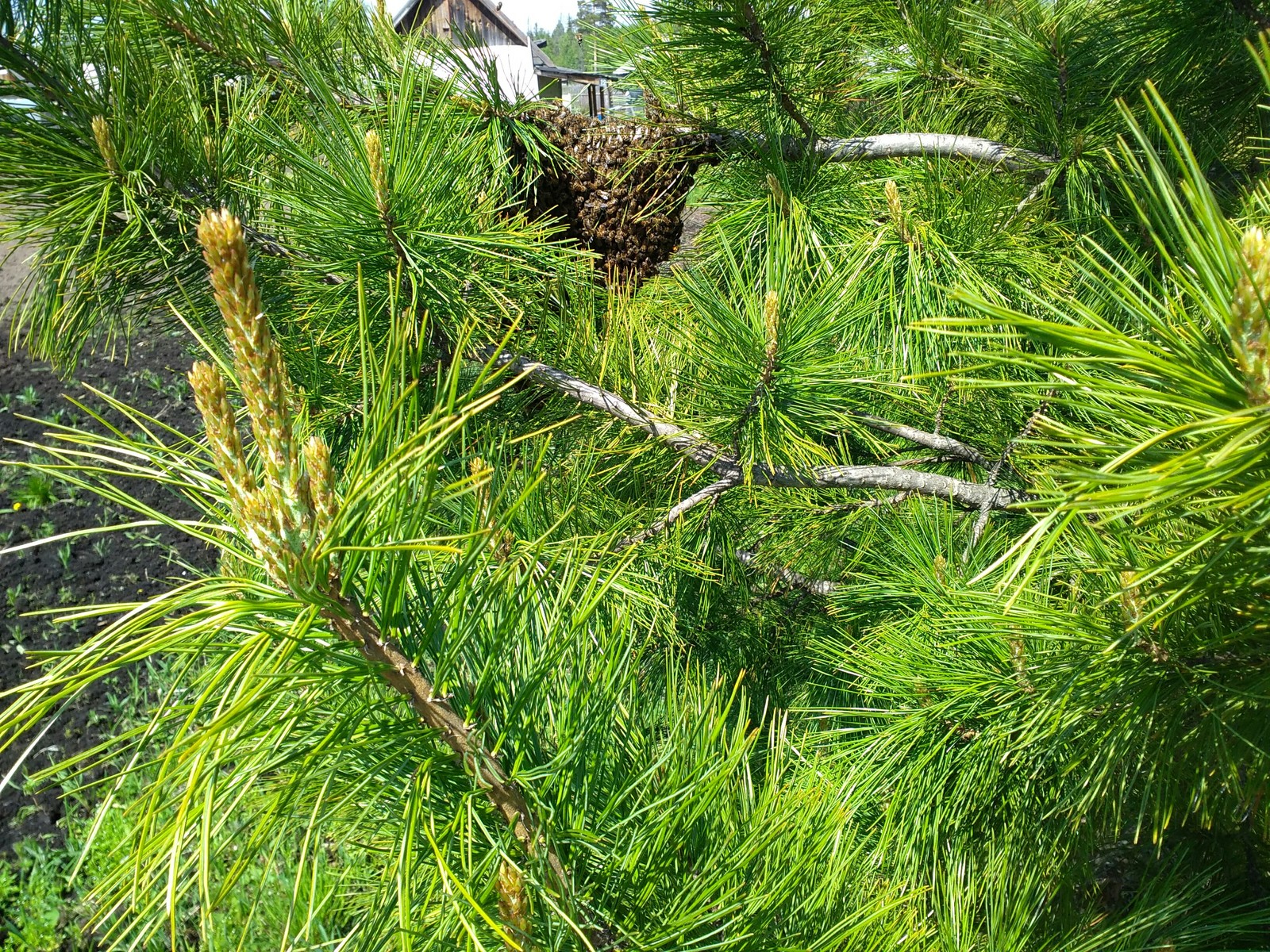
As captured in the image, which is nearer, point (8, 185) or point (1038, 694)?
point (1038, 694)

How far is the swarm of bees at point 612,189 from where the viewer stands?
1507 millimetres

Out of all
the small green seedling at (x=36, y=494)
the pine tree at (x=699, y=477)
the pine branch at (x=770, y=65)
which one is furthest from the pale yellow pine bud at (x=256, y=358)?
the small green seedling at (x=36, y=494)

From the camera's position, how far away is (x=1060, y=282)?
104cm

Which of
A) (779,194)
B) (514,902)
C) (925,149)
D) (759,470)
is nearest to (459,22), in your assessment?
(779,194)

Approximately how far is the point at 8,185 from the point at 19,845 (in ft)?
6.40

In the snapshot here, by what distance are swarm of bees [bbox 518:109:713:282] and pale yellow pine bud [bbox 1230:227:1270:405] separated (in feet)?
3.88

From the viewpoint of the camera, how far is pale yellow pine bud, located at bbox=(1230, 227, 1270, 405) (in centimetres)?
33

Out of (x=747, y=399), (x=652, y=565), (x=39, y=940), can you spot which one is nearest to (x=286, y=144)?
(x=747, y=399)

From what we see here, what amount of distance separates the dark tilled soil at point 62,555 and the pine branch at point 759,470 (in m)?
1.75

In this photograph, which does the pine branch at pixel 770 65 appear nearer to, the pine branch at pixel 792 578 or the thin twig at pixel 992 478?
the thin twig at pixel 992 478

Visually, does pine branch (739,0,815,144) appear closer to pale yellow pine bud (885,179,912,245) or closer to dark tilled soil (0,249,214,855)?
pale yellow pine bud (885,179,912,245)

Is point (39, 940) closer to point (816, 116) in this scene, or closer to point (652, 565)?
point (652, 565)

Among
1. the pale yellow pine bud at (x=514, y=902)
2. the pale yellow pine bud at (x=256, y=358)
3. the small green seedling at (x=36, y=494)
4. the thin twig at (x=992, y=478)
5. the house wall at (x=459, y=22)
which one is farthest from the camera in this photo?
the small green seedling at (x=36, y=494)

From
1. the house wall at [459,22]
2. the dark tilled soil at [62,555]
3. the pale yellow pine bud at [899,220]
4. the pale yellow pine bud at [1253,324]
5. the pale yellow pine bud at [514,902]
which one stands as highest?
the house wall at [459,22]
